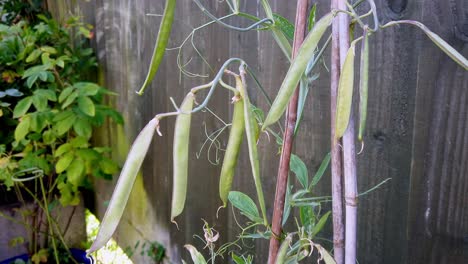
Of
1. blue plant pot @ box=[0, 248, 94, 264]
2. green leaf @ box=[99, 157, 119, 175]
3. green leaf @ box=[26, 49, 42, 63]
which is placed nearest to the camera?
green leaf @ box=[26, 49, 42, 63]

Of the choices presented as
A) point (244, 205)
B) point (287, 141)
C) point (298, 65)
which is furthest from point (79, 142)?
point (298, 65)

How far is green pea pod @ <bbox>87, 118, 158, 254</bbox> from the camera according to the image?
1.48 ft

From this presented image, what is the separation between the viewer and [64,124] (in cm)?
200

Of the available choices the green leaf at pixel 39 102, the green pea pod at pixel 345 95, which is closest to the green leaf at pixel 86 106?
the green leaf at pixel 39 102

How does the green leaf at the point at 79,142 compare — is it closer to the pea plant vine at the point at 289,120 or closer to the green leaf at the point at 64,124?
the green leaf at the point at 64,124

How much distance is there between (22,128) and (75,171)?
0.95 feet

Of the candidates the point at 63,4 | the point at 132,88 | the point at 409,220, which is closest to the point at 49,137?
the point at 132,88

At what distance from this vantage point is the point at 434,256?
3.15 ft

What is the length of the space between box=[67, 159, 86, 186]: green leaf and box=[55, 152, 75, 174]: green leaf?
0.06 ft

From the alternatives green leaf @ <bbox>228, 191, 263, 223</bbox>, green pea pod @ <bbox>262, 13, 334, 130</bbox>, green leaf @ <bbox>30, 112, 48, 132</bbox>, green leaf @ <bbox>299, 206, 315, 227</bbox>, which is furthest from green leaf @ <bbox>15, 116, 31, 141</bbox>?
green pea pod @ <bbox>262, 13, 334, 130</bbox>

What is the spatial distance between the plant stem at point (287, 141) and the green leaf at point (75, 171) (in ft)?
5.23

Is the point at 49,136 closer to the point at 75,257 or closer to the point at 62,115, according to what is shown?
the point at 62,115

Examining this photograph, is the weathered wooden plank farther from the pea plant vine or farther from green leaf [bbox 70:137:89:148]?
green leaf [bbox 70:137:89:148]

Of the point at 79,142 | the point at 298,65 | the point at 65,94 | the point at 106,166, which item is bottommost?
the point at 106,166
